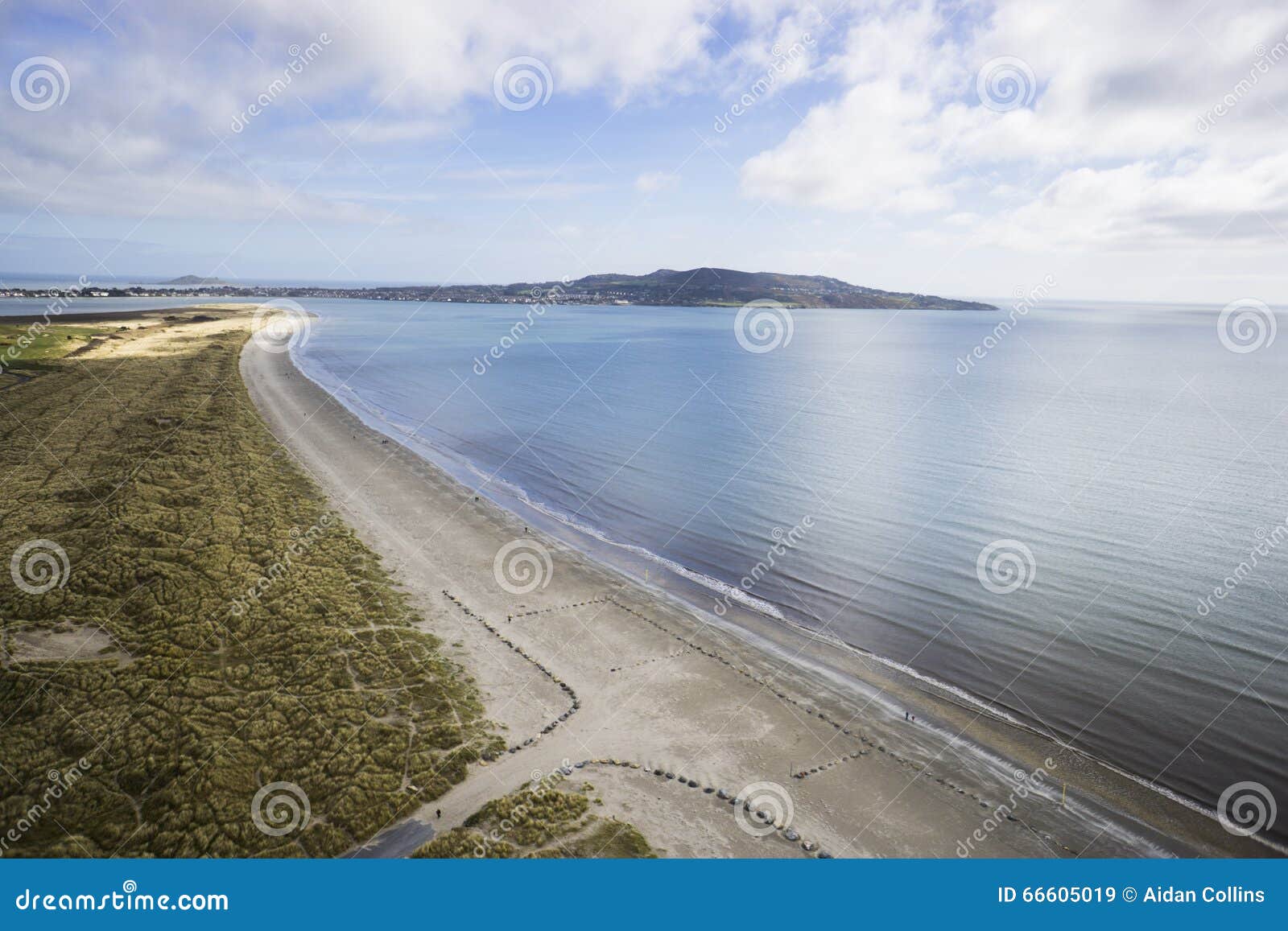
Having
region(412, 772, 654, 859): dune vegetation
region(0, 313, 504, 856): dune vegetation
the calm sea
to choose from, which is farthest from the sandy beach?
the calm sea

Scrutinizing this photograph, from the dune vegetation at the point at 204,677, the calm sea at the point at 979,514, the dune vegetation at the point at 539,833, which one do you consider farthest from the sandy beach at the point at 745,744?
the calm sea at the point at 979,514

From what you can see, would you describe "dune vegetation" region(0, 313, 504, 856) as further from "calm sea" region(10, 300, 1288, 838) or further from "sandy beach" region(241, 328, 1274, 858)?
"calm sea" region(10, 300, 1288, 838)

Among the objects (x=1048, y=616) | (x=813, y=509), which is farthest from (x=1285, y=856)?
(x=813, y=509)

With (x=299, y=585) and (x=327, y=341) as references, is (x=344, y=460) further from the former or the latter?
(x=327, y=341)

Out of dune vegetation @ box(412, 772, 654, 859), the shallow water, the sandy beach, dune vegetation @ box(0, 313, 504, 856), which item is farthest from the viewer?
the shallow water

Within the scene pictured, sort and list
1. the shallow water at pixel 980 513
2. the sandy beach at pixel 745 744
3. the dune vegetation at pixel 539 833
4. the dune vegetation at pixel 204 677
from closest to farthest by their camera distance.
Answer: the dune vegetation at pixel 539 833 < the dune vegetation at pixel 204 677 < the sandy beach at pixel 745 744 < the shallow water at pixel 980 513

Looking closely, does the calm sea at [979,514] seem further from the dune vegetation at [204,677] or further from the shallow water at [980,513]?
the dune vegetation at [204,677]

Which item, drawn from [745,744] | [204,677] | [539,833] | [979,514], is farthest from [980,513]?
[204,677]
